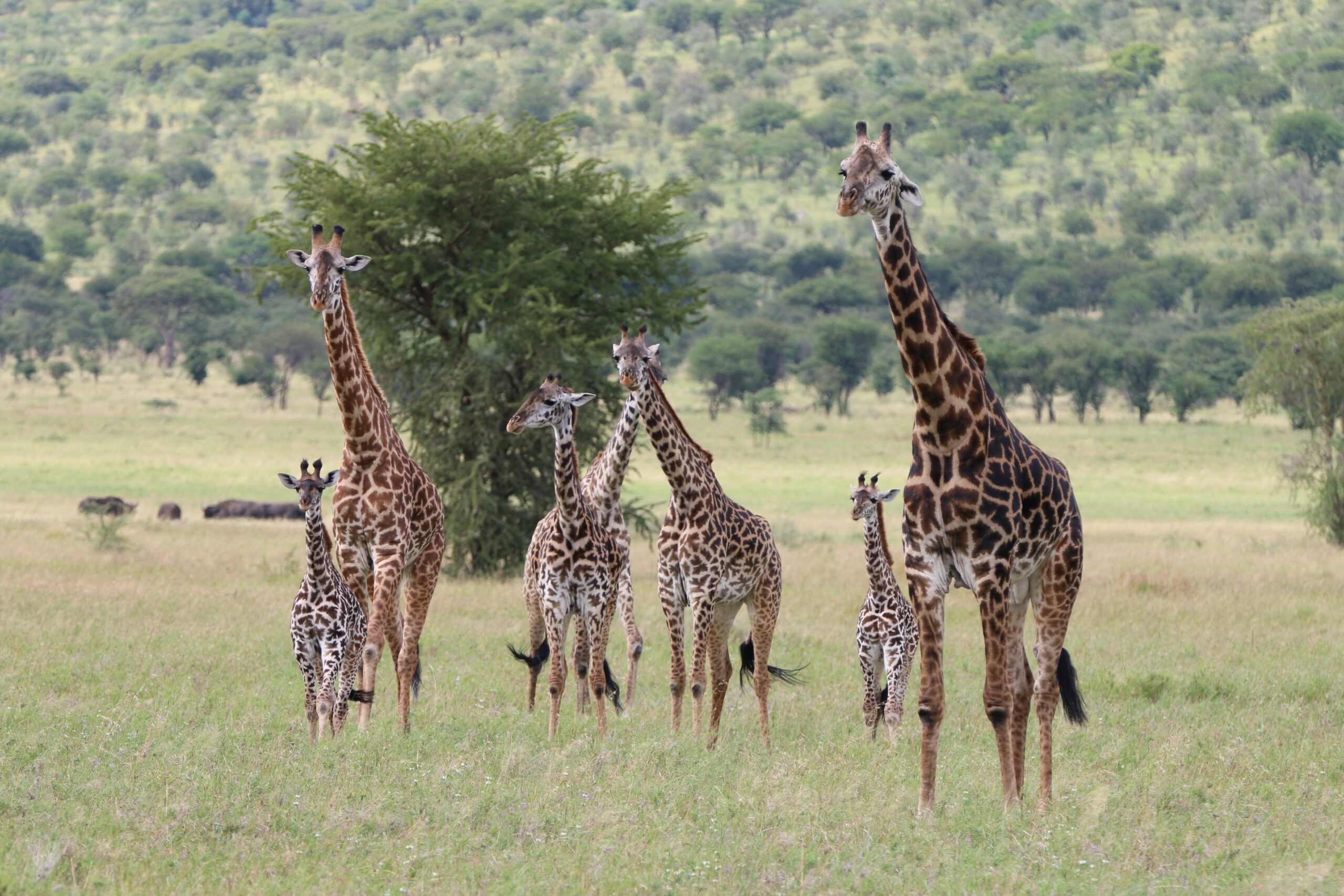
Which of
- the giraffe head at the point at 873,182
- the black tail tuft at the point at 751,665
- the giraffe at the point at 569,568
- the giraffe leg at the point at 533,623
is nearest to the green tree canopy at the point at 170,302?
the giraffe leg at the point at 533,623

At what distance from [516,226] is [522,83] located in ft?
504

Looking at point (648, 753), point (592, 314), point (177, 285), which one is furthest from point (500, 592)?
point (177, 285)

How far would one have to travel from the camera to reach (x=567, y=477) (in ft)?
31.7

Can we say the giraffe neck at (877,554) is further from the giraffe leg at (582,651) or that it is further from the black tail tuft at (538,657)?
the black tail tuft at (538,657)

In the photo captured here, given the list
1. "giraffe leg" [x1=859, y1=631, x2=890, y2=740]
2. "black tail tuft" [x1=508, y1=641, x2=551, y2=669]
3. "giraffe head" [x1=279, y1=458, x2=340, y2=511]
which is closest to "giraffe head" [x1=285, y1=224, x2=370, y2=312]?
"giraffe head" [x1=279, y1=458, x2=340, y2=511]

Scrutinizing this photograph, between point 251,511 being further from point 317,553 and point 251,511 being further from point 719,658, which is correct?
point 317,553

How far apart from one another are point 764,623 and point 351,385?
10.8ft

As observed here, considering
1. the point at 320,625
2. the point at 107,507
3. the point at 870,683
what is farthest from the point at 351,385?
the point at 107,507

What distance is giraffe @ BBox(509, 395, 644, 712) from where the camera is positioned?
1027 cm

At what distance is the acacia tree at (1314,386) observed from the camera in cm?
2389

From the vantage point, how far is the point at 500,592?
1722cm

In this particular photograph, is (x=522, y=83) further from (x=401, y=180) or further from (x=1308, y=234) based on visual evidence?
(x=401, y=180)

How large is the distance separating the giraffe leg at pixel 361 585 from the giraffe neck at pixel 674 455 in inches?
85.1

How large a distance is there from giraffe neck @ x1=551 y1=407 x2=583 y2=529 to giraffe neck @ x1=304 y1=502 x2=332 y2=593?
1.59 m
